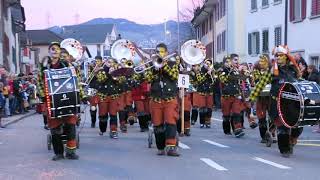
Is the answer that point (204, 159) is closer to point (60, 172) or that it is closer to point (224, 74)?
point (60, 172)

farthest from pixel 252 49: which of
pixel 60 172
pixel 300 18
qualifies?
pixel 60 172

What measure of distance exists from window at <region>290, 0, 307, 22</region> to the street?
47.3 ft

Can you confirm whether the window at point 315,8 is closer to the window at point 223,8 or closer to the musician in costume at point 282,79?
the musician in costume at point 282,79

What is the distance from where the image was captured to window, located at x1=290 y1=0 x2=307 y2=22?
29.3 metres

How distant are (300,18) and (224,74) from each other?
1482 centimetres

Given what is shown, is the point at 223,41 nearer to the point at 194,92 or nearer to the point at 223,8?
the point at 223,8

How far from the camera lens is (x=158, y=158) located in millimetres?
11742

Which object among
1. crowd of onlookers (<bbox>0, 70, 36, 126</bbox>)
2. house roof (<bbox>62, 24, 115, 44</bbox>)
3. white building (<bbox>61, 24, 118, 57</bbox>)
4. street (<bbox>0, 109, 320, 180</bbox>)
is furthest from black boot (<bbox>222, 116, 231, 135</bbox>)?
house roof (<bbox>62, 24, 115, 44</bbox>)

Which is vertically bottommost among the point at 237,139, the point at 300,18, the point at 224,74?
the point at 237,139

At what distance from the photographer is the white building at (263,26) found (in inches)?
1326

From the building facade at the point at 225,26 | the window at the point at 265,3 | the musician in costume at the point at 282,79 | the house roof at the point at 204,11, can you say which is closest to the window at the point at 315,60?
the window at the point at 265,3

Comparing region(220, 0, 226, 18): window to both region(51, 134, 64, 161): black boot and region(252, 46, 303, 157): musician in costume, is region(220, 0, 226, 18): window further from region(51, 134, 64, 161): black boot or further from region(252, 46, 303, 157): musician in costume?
region(51, 134, 64, 161): black boot

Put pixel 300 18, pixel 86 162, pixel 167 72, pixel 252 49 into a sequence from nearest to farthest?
pixel 86 162, pixel 167 72, pixel 300 18, pixel 252 49

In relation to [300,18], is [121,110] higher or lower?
lower
